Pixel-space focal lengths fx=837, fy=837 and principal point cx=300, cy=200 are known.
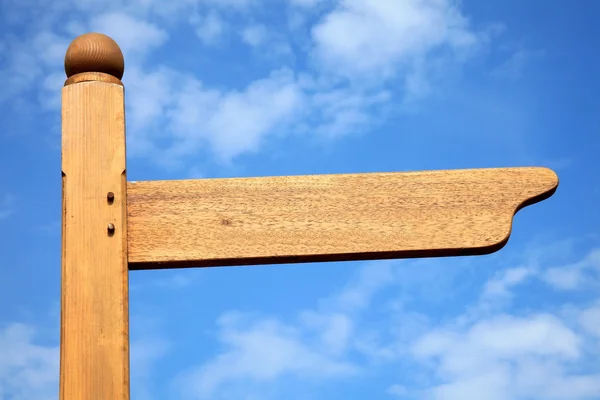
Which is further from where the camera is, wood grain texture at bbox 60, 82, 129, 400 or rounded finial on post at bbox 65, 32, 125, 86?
rounded finial on post at bbox 65, 32, 125, 86

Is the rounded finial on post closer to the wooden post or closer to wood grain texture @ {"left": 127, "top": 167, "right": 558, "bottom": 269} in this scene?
the wooden post

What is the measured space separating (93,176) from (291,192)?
12.2 inches

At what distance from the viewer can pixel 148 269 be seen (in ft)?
4.27

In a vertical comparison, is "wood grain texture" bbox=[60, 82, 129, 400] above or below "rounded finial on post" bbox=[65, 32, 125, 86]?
below

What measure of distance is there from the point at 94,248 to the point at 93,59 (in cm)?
32

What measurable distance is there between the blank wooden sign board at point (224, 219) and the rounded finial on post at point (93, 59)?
0.05 metres

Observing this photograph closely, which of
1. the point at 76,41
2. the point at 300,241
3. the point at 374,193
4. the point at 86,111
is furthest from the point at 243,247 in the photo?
the point at 76,41

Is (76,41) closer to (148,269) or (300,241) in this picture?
(148,269)

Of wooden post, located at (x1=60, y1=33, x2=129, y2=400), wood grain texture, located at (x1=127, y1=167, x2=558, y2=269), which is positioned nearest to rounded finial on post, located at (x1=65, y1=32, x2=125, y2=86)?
wooden post, located at (x1=60, y1=33, x2=129, y2=400)

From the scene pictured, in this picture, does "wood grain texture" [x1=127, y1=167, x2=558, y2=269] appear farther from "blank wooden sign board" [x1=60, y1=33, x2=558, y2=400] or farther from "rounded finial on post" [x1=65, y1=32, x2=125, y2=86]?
"rounded finial on post" [x1=65, y1=32, x2=125, y2=86]

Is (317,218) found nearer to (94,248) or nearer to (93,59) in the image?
(94,248)

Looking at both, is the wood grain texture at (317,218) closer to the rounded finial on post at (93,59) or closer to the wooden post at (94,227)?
the wooden post at (94,227)

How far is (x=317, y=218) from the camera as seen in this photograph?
1290 mm

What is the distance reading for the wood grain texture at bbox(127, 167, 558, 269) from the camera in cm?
127
